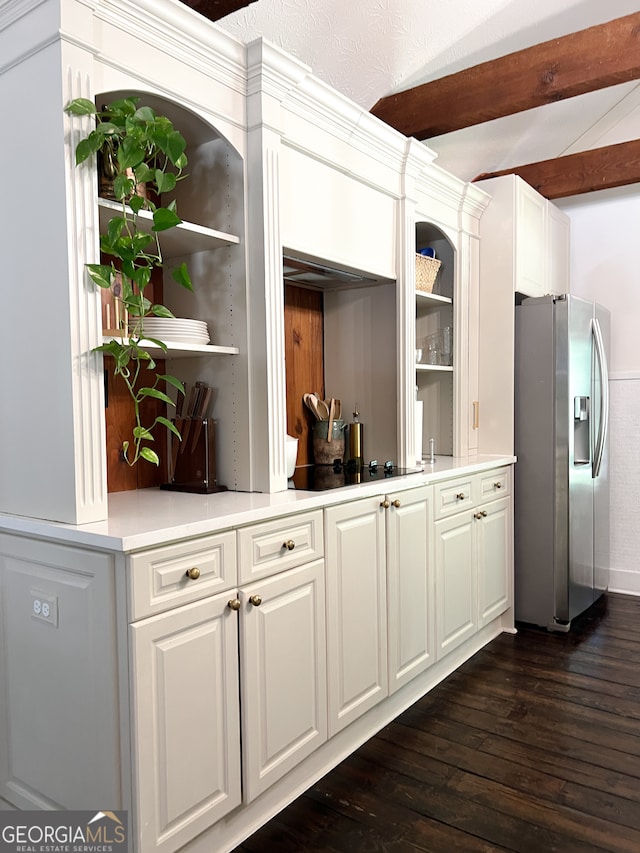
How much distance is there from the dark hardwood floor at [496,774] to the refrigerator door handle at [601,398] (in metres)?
1.11

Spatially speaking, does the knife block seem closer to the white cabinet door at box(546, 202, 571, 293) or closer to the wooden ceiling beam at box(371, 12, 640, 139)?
the wooden ceiling beam at box(371, 12, 640, 139)

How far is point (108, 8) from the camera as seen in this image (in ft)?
5.82

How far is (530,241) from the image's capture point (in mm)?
3762

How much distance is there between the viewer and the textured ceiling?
2.75 meters

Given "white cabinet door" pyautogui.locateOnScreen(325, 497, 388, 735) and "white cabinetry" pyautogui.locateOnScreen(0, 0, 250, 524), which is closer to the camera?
"white cabinetry" pyautogui.locateOnScreen(0, 0, 250, 524)

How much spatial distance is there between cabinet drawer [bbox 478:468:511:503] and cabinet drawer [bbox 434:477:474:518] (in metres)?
0.13

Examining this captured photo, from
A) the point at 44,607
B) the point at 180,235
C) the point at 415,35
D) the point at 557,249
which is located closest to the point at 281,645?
the point at 44,607

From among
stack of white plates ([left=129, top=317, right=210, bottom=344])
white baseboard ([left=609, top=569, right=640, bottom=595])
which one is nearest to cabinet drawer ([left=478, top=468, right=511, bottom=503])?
white baseboard ([left=609, top=569, right=640, bottom=595])

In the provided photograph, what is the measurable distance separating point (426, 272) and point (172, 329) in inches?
66.2

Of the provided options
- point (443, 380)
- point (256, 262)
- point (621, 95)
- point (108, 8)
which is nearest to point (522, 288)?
point (443, 380)

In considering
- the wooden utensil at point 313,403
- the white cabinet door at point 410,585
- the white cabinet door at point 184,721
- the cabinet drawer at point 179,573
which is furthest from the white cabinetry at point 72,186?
the white cabinet door at point 410,585

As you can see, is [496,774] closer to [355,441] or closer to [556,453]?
[355,441]

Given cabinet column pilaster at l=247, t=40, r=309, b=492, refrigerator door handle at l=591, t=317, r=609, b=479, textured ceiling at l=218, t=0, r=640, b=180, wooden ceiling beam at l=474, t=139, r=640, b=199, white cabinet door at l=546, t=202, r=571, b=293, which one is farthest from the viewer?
white cabinet door at l=546, t=202, r=571, b=293

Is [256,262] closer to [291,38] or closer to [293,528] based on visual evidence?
[293,528]
